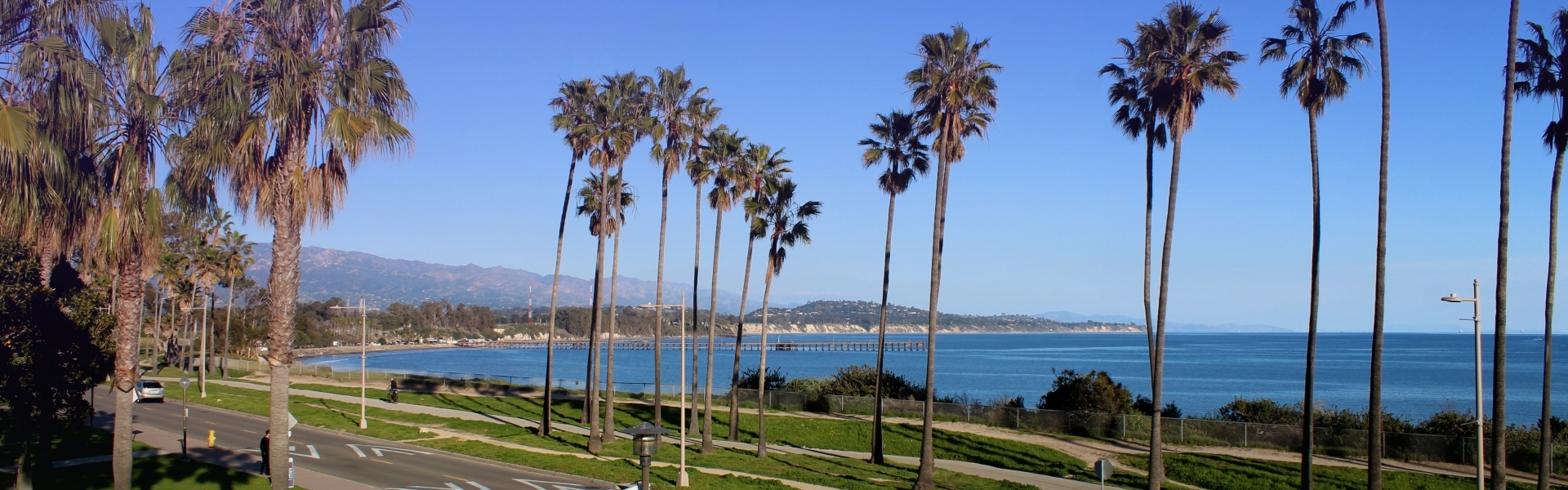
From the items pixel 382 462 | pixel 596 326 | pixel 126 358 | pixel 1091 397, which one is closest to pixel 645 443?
pixel 126 358

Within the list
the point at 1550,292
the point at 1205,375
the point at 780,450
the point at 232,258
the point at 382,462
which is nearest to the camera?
the point at 1550,292

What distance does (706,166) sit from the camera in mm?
36312

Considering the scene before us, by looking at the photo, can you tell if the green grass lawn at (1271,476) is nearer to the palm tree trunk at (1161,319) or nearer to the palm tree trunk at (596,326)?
the palm tree trunk at (1161,319)

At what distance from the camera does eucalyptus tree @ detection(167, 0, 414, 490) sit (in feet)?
44.1

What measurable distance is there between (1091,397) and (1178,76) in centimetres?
2087

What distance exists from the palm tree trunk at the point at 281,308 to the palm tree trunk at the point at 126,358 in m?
4.95

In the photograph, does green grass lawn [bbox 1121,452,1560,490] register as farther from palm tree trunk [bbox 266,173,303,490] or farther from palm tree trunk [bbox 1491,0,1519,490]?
palm tree trunk [bbox 266,173,303,490]

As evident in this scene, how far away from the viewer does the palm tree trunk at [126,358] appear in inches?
659

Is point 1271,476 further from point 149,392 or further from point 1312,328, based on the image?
point 149,392

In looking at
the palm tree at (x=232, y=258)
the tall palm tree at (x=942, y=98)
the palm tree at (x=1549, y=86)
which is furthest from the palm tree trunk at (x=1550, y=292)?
the palm tree at (x=232, y=258)

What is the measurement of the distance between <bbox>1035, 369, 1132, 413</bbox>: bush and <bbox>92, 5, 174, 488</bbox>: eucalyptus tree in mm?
34691

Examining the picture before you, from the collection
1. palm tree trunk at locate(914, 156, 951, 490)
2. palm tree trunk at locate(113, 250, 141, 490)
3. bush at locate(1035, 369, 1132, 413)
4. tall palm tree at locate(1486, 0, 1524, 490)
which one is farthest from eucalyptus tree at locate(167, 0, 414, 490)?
bush at locate(1035, 369, 1132, 413)

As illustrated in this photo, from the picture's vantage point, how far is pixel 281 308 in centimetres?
1333

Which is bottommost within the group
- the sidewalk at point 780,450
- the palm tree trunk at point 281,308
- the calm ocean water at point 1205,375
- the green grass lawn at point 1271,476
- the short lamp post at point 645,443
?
the calm ocean water at point 1205,375
